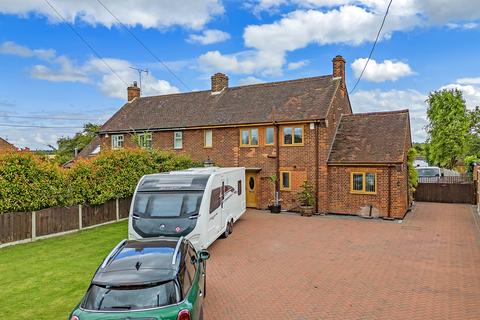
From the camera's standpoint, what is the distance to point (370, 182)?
Answer: 19.0 meters

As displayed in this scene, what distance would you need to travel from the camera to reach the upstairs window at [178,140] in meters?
24.7

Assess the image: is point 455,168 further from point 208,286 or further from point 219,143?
point 208,286

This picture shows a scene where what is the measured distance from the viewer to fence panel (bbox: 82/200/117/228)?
632 inches

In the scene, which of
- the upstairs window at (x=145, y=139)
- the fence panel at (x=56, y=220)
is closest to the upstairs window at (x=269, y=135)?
the upstairs window at (x=145, y=139)

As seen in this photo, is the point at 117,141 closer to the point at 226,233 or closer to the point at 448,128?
the point at 226,233

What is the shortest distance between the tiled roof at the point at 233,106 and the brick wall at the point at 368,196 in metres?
3.57

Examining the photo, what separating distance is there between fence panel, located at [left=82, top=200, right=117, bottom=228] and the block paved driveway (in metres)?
6.47

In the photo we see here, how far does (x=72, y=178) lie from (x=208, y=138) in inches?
396

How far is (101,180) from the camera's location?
1662cm

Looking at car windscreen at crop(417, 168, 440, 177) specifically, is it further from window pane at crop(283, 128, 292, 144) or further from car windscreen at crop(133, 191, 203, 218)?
car windscreen at crop(133, 191, 203, 218)

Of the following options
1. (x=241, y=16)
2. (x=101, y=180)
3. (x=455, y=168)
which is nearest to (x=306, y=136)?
(x=241, y=16)

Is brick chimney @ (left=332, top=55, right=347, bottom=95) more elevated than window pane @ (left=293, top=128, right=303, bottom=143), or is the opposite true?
brick chimney @ (left=332, top=55, right=347, bottom=95)

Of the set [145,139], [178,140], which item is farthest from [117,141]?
[178,140]

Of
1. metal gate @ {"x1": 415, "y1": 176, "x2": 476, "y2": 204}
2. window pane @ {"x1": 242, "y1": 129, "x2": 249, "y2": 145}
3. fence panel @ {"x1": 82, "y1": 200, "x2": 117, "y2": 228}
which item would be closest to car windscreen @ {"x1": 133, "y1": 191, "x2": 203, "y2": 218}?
fence panel @ {"x1": 82, "y1": 200, "x2": 117, "y2": 228}
